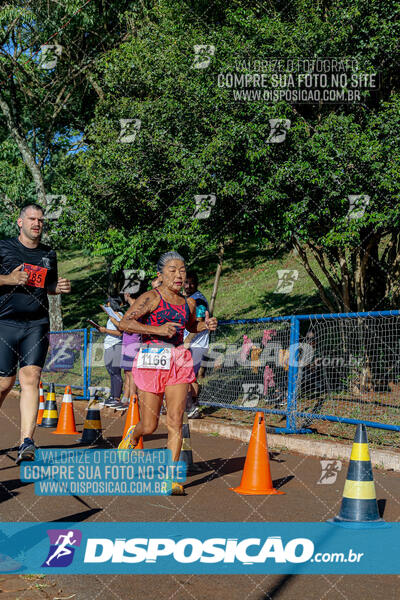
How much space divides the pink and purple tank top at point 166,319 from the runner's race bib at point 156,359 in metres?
0.10

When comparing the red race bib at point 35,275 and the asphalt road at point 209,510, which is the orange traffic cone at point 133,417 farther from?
the red race bib at point 35,275

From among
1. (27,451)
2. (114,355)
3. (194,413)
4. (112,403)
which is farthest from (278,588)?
(112,403)

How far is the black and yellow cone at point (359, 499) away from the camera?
4.84 m

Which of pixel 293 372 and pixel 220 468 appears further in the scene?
pixel 293 372

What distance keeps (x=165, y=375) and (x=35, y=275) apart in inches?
56.6

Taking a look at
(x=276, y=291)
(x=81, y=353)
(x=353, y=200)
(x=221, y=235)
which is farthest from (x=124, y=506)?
(x=276, y=291)

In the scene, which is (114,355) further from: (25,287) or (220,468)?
(25,287)

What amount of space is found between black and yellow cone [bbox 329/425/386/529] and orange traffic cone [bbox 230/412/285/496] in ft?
3.90

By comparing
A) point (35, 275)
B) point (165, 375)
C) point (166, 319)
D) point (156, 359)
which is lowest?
point (165, 375)

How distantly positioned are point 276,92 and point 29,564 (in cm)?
938

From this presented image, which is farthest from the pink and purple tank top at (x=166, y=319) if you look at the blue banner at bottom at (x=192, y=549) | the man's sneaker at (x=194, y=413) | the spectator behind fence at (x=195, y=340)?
the man's sneaker at (x=194, y=413)

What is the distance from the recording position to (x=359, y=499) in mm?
4906

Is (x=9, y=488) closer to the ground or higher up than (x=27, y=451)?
closer to the ground

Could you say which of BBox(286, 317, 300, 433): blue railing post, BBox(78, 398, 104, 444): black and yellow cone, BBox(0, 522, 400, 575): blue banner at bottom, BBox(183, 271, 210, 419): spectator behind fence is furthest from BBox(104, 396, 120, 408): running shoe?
BBox(0, 522, 400, 575): blue banner at bottom
